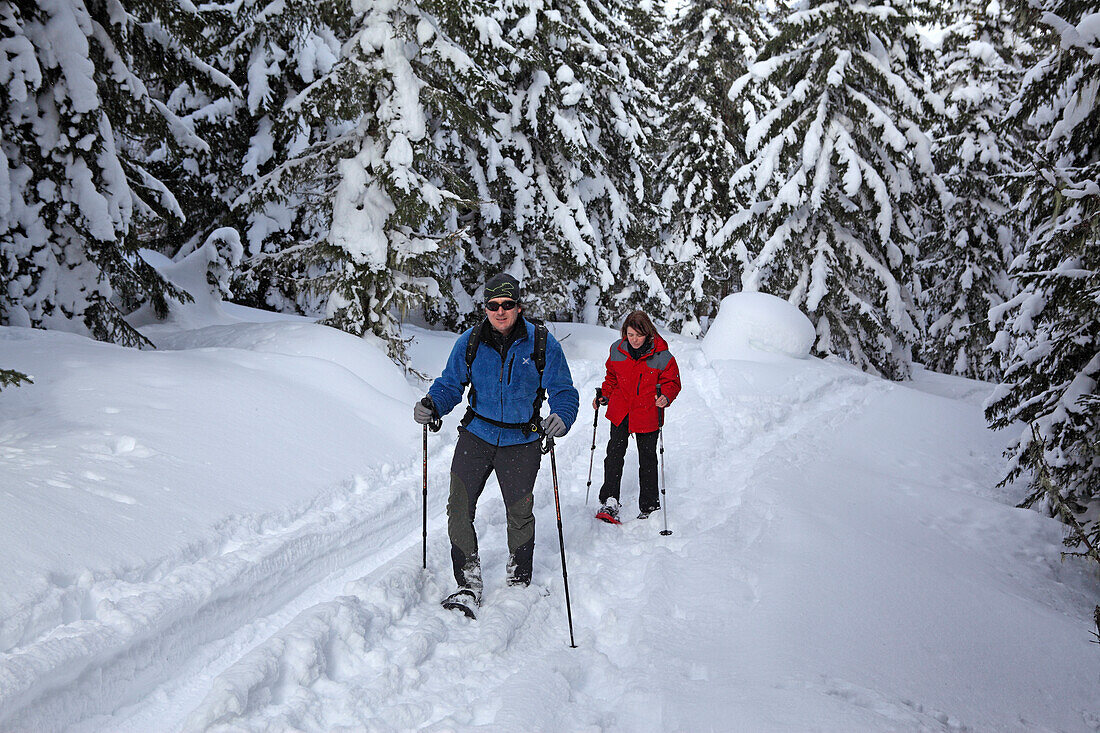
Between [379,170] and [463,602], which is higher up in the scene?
[379,170]

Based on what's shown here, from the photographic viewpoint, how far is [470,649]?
4066mm

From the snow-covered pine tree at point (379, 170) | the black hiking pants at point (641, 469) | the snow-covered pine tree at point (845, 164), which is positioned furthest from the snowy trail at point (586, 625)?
the snow-covered pine tree at point (845, 164)

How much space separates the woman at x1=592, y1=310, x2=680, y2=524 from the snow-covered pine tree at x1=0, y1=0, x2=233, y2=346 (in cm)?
628

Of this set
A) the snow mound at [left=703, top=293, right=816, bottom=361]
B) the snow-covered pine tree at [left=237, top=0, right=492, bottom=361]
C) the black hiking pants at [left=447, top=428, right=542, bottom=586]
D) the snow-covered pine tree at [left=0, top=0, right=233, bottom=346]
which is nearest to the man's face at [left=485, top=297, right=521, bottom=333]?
the black hiking pants at [left=447, top=428, right=542, bottom=586]

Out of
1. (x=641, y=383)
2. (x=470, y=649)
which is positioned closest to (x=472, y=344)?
(x=470, y=649)

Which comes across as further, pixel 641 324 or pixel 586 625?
pixel 641 324

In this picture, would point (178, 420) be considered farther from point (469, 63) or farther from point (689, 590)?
point (469, 63)

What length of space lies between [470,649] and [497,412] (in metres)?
1.55

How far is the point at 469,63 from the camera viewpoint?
10039 mm

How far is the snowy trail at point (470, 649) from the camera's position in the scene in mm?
3449

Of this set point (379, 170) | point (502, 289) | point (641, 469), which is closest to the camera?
point (502, 289)

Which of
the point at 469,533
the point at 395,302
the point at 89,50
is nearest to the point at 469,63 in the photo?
the point at 395,302

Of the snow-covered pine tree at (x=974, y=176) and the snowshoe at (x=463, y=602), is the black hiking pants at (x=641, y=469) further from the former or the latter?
the snow-covered pine tree at (x=974, y=176)

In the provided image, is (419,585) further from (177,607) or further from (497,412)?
(177,607)
